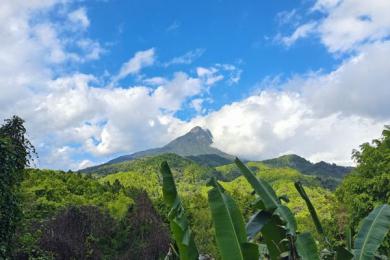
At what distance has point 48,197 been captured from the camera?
122 feet

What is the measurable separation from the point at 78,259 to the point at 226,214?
19.9m

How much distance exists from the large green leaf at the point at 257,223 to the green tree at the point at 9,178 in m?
11.1

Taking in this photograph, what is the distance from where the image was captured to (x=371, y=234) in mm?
5188

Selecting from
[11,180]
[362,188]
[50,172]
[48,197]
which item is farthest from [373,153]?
[50,172]

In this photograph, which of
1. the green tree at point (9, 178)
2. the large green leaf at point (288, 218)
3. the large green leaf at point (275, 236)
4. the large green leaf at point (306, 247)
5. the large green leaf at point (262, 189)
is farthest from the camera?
the green tree at point (9, 178)

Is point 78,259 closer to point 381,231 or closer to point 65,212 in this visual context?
point 65,212

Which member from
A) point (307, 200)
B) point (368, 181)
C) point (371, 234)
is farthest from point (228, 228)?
point (368, 181)

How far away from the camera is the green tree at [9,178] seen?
14461 millimetres

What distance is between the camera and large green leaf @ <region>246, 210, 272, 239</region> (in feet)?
16.5

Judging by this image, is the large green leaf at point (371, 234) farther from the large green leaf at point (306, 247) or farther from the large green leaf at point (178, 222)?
the large green leaf at point (178, 222)

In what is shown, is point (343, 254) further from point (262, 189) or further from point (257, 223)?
point (262, 189)

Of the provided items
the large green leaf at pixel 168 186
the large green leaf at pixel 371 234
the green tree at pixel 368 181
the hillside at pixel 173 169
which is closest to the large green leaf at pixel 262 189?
the large green leaf at pixel 168 186

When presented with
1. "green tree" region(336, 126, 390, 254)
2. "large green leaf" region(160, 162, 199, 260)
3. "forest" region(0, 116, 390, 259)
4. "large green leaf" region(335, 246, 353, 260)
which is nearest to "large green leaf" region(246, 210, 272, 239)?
"forest" region(0, 116, 390, 259)

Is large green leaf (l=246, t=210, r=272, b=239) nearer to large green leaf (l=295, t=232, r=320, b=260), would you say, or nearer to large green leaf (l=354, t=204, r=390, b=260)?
large green leaf (l=295, t=232, r=320, b=260)
